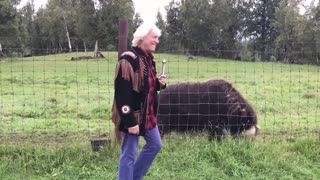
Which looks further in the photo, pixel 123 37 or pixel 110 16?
pixel 110 16

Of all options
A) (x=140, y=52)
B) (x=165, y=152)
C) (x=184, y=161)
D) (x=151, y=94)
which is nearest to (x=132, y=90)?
(x=151, y=94)

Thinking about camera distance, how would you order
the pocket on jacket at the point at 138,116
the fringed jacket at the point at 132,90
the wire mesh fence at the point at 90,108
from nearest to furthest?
the fringed jacket at the point at 132,90 → the pocket on jacket at the point at 138,116 → the wire mesh fence at the point at 90,108

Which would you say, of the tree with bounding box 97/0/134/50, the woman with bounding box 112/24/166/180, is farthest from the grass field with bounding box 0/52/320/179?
the tree with bounding box 97/0/134/50

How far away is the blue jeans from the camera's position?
4256 mm

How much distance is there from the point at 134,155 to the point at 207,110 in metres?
3.33

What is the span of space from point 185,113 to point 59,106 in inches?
201

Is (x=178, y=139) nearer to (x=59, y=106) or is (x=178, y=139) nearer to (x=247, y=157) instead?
(x=247, y=157)

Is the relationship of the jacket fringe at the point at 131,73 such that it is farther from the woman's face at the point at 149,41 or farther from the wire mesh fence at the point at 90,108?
the wire mesh fence at the point at 90,108

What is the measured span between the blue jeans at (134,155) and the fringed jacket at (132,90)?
4.2 inches

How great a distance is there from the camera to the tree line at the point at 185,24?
4644 centimetres

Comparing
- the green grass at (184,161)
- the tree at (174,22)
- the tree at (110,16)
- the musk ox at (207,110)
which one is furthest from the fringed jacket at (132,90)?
the tree at (174,22)

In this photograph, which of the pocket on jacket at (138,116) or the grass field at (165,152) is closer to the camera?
the pocket on jacket at (138,116)

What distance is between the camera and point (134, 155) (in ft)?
14.1

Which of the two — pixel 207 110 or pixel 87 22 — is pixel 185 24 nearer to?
pixel 87 22
